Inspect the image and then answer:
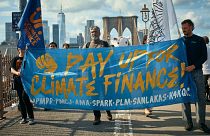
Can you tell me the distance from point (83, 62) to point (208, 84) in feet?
16.4

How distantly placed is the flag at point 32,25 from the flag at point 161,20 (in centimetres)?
235

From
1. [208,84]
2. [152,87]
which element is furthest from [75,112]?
[208,84]

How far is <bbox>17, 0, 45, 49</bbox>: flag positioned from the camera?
7.08 meters

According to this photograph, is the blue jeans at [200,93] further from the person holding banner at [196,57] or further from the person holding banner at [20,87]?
the person holding banner at [20,87]

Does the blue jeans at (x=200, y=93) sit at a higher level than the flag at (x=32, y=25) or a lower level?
lower

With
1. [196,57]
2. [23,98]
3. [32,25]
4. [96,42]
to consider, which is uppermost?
[32,25]

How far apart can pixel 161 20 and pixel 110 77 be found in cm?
170

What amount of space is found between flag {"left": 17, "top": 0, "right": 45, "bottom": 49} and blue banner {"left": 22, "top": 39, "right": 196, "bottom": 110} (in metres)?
0.21

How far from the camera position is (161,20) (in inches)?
289

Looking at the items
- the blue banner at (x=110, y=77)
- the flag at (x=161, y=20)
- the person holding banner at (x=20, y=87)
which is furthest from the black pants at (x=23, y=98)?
the flag at (x=161, y=20)

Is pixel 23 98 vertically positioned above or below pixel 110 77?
below

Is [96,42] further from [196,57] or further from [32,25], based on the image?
[196,57]

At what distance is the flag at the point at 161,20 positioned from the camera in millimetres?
7176

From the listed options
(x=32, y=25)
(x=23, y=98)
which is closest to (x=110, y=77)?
(x=32, y=25)
